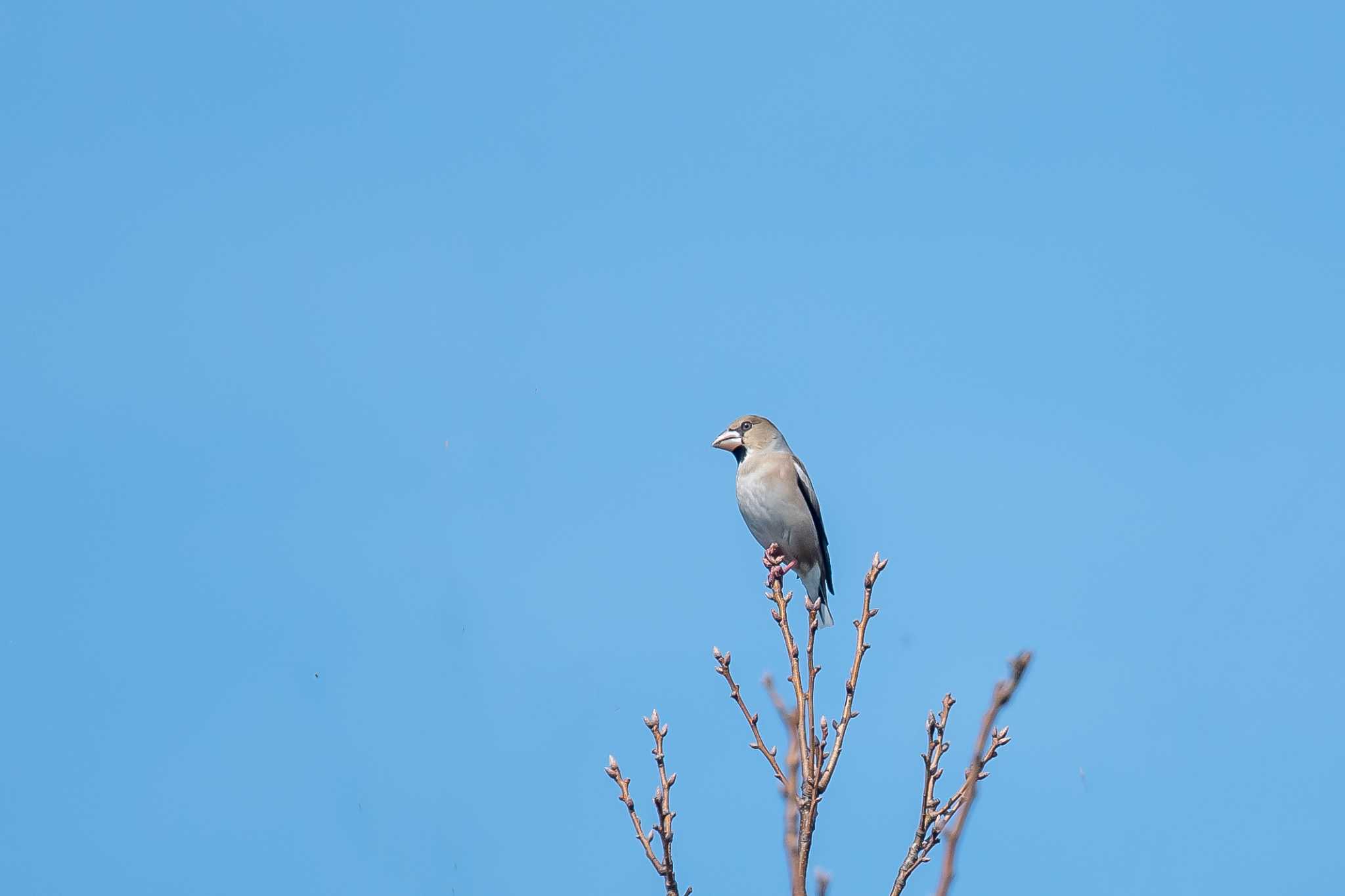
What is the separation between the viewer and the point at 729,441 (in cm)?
870

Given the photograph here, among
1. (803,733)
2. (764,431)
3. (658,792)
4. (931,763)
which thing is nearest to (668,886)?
(658,792)

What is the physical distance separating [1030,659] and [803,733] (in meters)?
2.26

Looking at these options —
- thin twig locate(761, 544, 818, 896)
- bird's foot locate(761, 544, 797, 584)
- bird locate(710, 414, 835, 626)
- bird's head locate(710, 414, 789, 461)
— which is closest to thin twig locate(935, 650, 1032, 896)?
thin twig locate(761, 544, 818, 896)

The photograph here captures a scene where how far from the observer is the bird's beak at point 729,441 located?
8695mm

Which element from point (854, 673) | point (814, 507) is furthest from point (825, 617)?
point (854, 673)

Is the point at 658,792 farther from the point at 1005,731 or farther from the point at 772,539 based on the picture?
the point at 772,539

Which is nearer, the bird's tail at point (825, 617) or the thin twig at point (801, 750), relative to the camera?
the thin twig at point (801, 750)

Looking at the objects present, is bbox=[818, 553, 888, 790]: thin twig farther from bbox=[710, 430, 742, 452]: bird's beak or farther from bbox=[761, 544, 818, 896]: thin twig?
bbox=[710, 430, 742, 452]: bird's beak

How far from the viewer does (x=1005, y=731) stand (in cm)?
418

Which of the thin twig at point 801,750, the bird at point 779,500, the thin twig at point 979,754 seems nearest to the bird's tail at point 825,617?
the bird at point 779,500

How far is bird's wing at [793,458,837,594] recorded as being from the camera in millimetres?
8414

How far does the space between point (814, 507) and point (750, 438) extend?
627 millimetres

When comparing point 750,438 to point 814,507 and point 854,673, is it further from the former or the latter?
point 854,673

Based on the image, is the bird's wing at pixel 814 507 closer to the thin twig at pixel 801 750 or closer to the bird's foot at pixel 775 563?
the bird's foot at pixel 775 563
